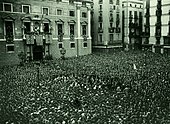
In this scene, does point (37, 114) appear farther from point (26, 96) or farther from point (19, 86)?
point (19, 86)

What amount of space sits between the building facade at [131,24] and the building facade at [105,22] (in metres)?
3.05

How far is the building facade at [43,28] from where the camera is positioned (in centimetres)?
3123

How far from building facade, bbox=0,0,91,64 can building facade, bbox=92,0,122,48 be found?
687 centimetres

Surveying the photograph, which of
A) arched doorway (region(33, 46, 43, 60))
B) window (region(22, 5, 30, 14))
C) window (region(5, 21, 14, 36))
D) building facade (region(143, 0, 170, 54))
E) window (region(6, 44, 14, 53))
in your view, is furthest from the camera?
building facade (region(143, 0, 170, 54))

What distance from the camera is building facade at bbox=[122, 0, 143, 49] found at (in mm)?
52938

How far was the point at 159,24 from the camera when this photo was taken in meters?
43.6

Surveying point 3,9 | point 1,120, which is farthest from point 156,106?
point 3,9

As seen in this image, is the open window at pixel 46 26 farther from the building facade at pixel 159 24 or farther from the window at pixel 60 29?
the building facade at pixel 159 24

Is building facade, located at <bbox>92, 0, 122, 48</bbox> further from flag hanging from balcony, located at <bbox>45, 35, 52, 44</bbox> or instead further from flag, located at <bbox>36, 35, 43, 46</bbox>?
flag, located at <bbox>36, 35, 43, 46</bbox>

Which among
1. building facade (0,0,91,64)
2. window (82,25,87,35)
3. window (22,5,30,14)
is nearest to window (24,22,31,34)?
building facade (0,0,91,64)

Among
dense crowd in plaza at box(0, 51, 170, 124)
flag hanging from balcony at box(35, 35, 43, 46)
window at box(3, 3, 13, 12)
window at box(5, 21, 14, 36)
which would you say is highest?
window at box(3, 3, 13, 12)

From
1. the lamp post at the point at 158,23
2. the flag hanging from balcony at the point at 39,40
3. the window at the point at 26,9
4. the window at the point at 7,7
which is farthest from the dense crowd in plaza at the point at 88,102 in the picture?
the lamp post at the point at 158,23

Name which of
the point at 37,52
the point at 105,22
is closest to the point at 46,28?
the point at 37,52

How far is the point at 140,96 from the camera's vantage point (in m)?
12.8
